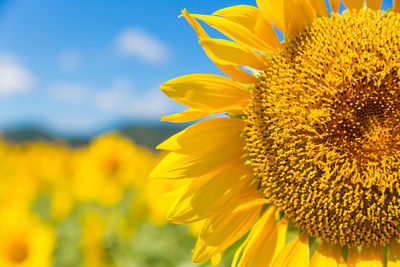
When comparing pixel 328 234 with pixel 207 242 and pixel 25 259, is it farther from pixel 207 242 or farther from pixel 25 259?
pixel 25 259

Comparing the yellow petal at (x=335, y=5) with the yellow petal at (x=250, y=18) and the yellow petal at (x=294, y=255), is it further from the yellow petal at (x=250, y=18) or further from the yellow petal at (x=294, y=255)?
the yellow petal at (x=294, y=255)

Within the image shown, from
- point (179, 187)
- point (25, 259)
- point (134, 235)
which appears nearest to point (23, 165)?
point (134, 235)

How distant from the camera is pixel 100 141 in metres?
7.46

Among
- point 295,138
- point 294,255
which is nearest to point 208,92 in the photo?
point 295,138

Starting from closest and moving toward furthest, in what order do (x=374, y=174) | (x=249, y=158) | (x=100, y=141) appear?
(x=374, y=174), (x=249, y=158), (x=100, y=141)

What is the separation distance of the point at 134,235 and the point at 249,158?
6482 millimetres

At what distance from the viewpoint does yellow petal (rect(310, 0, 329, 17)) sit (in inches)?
78.5

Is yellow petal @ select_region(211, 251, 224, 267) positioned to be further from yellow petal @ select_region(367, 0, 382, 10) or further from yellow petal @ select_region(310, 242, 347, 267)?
yellow petal @ select_region(367, 0, 382, 10)

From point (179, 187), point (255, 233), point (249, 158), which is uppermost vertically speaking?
point (249, 158)

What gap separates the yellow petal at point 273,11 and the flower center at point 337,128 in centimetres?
12

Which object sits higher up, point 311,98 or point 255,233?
point 311,98

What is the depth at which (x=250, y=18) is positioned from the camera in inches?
78.1

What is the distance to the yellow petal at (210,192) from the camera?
6.77ft

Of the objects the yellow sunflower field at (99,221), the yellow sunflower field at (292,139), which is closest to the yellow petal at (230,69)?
the yellow sunflower field at (292,139)
